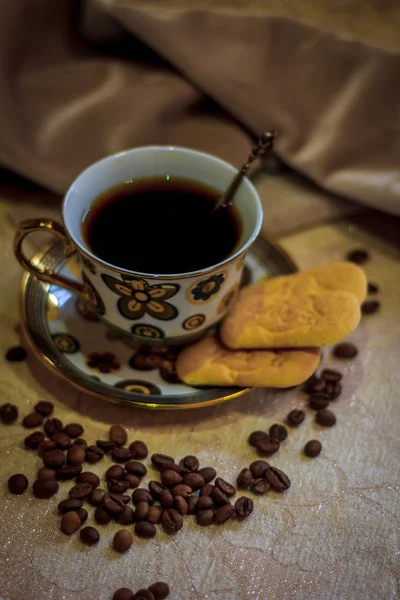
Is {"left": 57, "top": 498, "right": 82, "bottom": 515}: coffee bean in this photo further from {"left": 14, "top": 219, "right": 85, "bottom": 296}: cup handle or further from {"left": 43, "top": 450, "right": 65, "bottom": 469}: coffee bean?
{"left": 14, "top": 219, "right": 85, "bottom": 296}: cup handle

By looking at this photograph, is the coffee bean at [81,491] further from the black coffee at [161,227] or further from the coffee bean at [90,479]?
the black coffee at [161,227]

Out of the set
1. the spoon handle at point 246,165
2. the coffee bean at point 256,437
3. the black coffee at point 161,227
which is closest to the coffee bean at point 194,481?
the coffee bean at point 256,437

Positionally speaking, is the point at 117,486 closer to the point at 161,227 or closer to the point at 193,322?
the point at 193,322

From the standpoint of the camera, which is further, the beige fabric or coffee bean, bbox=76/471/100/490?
the beige fabric

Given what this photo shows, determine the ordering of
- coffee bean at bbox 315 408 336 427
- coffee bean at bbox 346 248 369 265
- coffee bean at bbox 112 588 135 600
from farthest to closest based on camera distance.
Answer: coffee bean at bbox 346 248 369 265 < coffee bean at bbox 315 408 336 427 < coffee bean at bbox 112 588 135 600

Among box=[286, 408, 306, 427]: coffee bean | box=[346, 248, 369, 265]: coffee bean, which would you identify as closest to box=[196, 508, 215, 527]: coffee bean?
box=[286, 408, 306, 427]: coffee bean

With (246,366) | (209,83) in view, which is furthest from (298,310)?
(209,83)
